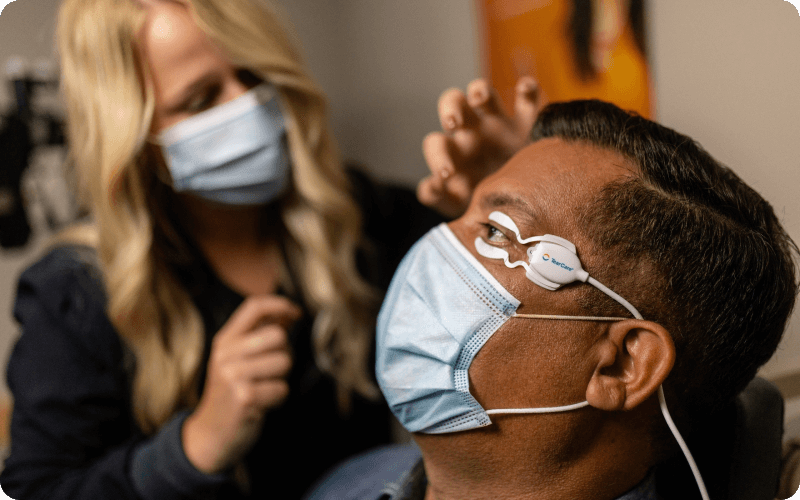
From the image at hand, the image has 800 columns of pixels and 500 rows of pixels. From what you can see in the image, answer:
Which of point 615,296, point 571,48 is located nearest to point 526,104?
point 571,48

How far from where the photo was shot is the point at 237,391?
108cm

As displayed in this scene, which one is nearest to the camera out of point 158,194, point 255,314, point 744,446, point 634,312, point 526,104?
point 634,312

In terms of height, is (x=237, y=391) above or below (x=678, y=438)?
below

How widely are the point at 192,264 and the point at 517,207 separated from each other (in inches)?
38.1

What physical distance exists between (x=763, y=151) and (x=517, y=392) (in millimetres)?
563

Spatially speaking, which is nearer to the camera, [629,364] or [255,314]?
[629,364]

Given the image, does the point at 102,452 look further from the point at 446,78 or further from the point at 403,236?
the point at 446,78

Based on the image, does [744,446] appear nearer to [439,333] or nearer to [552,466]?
[552,466]

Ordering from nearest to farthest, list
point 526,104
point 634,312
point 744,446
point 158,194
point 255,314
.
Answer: point 634,312, point 744,446, point 526,104, point 255,314, point 158,194

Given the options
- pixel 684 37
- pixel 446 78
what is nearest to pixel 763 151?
pixel 684 37

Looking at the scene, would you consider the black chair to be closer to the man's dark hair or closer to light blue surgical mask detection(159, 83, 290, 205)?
the man's dark hair

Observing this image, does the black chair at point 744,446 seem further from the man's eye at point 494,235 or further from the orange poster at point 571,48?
the orange poster at point 571,48

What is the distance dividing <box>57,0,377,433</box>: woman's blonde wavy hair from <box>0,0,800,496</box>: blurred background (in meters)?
0.38

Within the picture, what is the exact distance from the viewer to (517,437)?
73 cm
